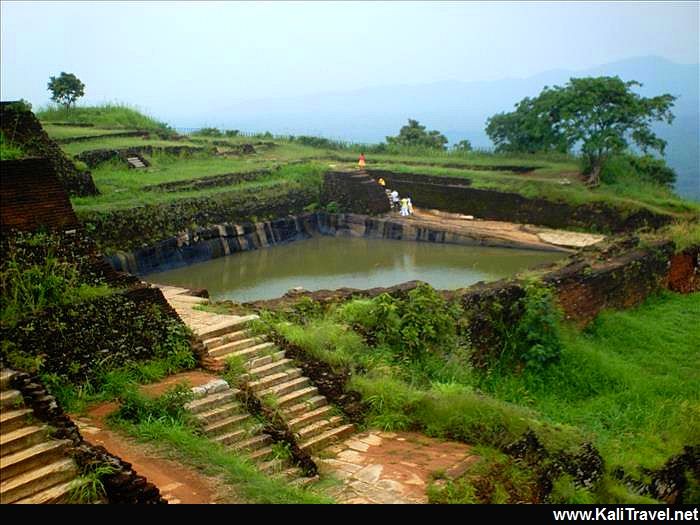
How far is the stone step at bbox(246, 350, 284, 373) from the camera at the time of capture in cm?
698

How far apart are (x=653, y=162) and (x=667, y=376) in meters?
13.3

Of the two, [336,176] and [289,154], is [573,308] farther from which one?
[289,154]

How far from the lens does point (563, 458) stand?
546cm

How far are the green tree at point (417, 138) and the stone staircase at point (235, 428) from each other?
23.8m

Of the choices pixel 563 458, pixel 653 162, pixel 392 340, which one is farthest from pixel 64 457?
pixel 653 162

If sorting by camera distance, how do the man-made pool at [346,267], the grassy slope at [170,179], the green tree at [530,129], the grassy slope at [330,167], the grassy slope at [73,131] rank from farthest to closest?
the grassy slope at [73,131], the green tree at [530,129], the grassy slope at [330,167], the grassy slope at [170,179], the man-made pool at [346,267]

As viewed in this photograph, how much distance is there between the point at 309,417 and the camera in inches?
259

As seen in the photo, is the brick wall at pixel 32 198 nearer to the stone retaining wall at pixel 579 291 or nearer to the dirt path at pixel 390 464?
the dirt path at pixel 390 464

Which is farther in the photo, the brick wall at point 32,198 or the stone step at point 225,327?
the stone step at point 225,327

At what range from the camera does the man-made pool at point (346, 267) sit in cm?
1427

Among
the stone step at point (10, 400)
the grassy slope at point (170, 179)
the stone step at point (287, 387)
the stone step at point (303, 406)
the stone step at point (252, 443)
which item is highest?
the grassy slope at point (170, 179)

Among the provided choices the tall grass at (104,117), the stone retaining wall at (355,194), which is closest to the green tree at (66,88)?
the tall grass at (104,117)

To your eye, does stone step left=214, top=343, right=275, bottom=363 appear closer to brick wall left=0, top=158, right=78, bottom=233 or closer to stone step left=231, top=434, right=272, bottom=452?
stone step left=231, top=434, right=272, bottom=452

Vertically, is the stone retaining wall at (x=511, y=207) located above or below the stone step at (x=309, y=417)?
above
